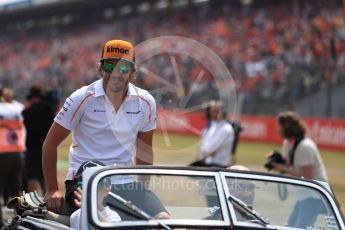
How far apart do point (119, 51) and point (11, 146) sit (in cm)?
503

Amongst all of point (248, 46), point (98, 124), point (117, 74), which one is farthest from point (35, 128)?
point (248, 46)

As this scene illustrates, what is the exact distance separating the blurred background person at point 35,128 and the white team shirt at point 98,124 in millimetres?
4565

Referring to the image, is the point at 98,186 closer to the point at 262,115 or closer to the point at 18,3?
the point at 262,115

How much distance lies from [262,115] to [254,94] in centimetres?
87

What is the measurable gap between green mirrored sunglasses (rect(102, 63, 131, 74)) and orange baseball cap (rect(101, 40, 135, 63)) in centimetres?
5

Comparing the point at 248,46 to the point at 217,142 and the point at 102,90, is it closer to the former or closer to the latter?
the point at 217,142

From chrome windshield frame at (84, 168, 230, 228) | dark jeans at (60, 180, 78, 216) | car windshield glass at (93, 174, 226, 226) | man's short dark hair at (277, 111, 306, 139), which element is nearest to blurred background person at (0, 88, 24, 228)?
man's short dark hair at (277, 111, 306, 139)

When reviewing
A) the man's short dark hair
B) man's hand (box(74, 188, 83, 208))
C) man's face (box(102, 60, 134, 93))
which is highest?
man's face (box(102, 60, 134, 93))

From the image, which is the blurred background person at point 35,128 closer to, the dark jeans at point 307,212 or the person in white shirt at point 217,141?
the person in white shirt at point 217,141

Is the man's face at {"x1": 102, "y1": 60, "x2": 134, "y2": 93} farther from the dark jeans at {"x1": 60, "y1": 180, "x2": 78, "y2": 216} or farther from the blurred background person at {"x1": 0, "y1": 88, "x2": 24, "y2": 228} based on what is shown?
the blurred background person at {"x1": 0, "y1": 88, "x2": 24, "y2": 228}

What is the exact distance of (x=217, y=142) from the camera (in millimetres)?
10016

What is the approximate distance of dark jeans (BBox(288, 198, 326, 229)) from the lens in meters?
4.60

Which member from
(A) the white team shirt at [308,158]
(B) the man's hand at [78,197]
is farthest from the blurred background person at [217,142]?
(B) the man's hand at [78,197]

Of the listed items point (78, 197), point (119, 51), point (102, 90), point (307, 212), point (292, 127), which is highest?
point (119, 51)
